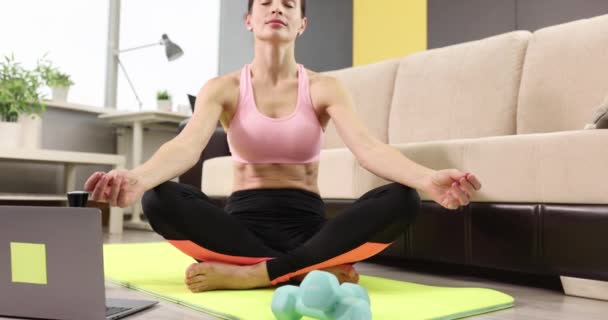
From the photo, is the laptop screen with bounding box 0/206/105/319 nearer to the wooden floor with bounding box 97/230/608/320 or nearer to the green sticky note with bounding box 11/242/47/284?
the green sticky note with bounding box 11/242/47/284

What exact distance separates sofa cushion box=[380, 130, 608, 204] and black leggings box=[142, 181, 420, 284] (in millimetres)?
342

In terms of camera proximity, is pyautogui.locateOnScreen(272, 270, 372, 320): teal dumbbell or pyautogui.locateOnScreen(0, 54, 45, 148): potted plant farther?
pyautogui.locateOnScreen(0, 54, 45, 148): potted plant

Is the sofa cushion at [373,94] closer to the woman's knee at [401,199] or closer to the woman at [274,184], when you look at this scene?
the woman at [274,184]

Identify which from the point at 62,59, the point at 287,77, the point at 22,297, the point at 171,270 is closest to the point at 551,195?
the point at 287,77

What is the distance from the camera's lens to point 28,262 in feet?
3.13

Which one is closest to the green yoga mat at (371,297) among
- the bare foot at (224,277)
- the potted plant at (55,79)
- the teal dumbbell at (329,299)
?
the bare foot at (224,277)

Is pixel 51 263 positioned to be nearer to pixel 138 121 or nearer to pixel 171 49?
pixel 138 121

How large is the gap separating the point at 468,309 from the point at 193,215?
61cm

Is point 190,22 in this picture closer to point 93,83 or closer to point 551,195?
point 93,83

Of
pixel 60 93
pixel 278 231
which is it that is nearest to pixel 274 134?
pixel 278 231

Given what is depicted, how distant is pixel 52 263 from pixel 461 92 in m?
1.69

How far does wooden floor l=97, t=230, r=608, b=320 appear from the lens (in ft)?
3.59

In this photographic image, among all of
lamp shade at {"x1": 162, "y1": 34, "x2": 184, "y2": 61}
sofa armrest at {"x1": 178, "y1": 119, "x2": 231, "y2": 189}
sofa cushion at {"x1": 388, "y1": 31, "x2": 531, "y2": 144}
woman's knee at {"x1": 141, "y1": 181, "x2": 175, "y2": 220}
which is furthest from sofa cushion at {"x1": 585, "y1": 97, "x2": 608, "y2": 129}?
lamp shade at {"x1": 162, "y1": 34, "x2": 184, "y2": 61}

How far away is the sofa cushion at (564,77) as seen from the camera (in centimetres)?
183
